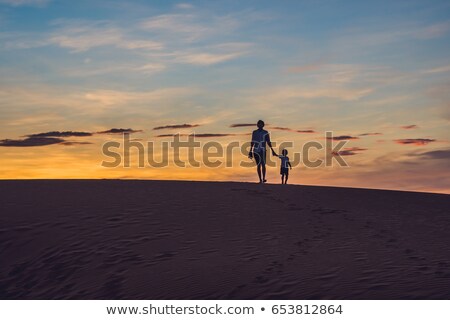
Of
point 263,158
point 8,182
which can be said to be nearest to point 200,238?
point 263,158

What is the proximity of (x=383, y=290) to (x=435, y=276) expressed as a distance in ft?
3.30

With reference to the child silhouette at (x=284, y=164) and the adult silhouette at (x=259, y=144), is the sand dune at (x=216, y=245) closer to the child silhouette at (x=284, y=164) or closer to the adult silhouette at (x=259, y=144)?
the adult silhouette at (x=259, y=144)

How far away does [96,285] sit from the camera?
725cm

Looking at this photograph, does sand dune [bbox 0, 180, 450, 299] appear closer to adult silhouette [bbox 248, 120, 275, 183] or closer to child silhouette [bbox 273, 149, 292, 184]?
adult silhouette [bbox 248, 120, 275, 183]

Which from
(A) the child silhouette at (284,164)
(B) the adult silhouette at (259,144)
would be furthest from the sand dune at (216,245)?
(A) the child silhouette at (284,164)

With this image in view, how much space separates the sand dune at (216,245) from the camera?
687 cm

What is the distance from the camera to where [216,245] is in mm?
8820

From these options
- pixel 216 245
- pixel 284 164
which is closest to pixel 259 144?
pixel 284 164

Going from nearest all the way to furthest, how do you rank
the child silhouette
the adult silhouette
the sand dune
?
the sand dune, the adult silhouette, the child silhouette

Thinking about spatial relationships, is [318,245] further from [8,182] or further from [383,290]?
[8,182]

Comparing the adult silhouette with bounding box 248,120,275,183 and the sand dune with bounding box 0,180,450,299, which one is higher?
the adult silhouette with bounding box 248,120,275,183

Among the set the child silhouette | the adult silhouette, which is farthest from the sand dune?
the child silhouette

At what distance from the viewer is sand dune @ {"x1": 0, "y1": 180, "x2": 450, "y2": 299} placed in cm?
687
